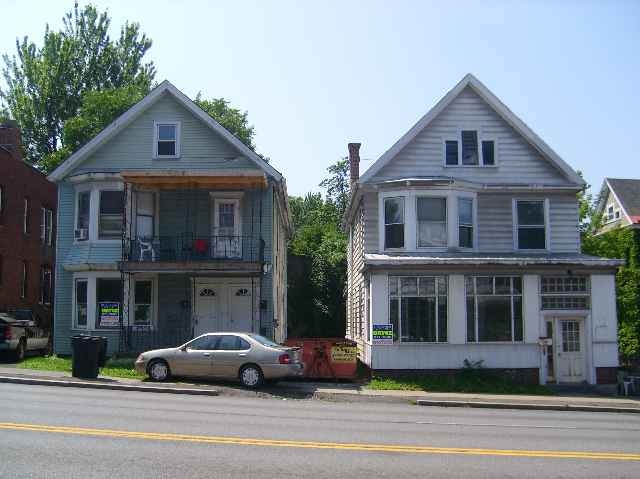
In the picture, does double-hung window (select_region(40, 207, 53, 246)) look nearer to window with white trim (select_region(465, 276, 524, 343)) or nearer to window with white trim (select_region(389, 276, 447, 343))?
window with white trim (select_region(389, 276, 447, 343))

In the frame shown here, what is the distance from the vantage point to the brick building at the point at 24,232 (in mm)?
28500

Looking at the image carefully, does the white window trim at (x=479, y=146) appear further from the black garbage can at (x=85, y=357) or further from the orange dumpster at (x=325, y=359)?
the black garbage can at (x=85, y=357)

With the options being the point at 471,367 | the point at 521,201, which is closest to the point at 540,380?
the point at 471,367

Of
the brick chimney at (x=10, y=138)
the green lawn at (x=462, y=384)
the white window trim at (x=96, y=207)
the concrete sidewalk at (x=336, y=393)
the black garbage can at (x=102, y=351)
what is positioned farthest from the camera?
the brick chimney at (x=10, y=138)

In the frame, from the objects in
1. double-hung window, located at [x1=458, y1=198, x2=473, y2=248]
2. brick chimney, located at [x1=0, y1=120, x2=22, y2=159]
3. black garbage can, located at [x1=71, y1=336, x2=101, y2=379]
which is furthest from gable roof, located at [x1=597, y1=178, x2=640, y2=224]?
brick chimney, located at [x1=0, y1=120, x2=22, y2=159]

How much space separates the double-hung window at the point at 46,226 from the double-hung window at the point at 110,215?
10.2 meters

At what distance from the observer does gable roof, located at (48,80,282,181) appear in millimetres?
23859

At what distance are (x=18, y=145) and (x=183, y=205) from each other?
37.9 ft

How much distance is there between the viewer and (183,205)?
2398 centimetres

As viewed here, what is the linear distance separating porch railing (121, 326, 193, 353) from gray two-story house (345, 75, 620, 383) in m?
6.33

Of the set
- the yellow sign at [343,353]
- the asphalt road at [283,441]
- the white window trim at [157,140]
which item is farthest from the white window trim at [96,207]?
the asphalt road at [283,441]

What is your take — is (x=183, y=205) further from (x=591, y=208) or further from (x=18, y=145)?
(x=591, y=208)

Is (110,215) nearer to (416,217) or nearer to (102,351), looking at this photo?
(102,351)

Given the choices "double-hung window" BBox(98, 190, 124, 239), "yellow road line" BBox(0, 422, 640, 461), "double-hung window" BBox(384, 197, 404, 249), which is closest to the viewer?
"yellow road line" BBox(0, 422, 640, 461)
